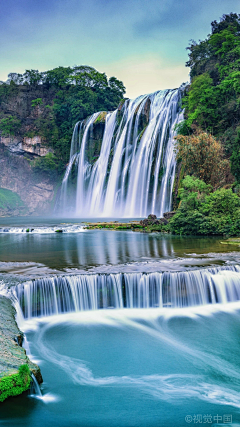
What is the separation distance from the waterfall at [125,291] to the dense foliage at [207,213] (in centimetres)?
783

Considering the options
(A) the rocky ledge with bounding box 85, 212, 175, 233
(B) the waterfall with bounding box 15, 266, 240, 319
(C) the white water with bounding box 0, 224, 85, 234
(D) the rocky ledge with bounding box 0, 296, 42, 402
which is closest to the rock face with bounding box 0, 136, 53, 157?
(C) the white water with bounding box 0, 224, 85, 234

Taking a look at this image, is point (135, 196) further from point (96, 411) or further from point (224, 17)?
point (96, 411)

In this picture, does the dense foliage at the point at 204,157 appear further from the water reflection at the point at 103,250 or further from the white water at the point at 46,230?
the white water at the point at 46,230

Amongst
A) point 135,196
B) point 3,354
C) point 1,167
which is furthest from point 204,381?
point 1,167

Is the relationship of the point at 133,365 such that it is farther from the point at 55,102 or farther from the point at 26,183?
the point at 55,102

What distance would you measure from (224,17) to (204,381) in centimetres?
3383

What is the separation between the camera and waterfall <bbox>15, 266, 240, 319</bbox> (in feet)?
25.7

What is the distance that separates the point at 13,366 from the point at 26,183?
48604mm

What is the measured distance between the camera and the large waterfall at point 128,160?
30047mm

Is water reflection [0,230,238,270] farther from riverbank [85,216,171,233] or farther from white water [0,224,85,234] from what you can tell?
white water [0,224,85,234]

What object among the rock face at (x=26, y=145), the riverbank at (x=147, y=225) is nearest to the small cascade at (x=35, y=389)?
the riverbank at (x=147, y=225)

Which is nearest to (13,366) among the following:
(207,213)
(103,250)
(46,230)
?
(103,250)

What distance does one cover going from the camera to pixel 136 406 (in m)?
4.68

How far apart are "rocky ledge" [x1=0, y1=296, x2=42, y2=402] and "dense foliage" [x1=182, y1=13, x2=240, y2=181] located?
19.8 m
